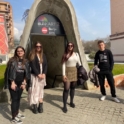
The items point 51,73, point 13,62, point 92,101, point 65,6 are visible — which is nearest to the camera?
point 13,62

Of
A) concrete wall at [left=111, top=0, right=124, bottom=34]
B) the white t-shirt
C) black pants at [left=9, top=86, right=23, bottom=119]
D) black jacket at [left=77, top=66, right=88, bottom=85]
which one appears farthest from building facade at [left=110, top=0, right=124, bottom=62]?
black pants at [left=9, top=86, right=23, bottom=119]

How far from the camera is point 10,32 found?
8325 cm

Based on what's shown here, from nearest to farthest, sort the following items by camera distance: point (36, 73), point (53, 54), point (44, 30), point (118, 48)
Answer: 1. point (36, 73)
2. point (44, 30)
3. point (53, 54)
4. point (118, 48)

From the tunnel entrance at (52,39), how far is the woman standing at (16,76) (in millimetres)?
2915

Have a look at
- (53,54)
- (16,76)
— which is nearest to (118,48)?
(53,54)

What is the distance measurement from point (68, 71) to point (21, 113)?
1.81 m

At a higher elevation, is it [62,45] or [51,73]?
[62,45]

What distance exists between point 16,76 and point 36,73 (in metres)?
0.64

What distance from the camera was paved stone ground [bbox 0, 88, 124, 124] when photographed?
491 cm

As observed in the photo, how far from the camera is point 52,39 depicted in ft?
33.4

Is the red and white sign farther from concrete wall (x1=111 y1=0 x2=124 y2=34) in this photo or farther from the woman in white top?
concrete wall (x1=111 y1=0 x2=124 y2=34)

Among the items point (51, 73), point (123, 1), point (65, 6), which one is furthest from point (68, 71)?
point (123, 1)

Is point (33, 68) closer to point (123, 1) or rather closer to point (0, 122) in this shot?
point (0, 122)

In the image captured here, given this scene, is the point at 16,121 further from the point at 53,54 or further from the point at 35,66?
the point at 53,54
